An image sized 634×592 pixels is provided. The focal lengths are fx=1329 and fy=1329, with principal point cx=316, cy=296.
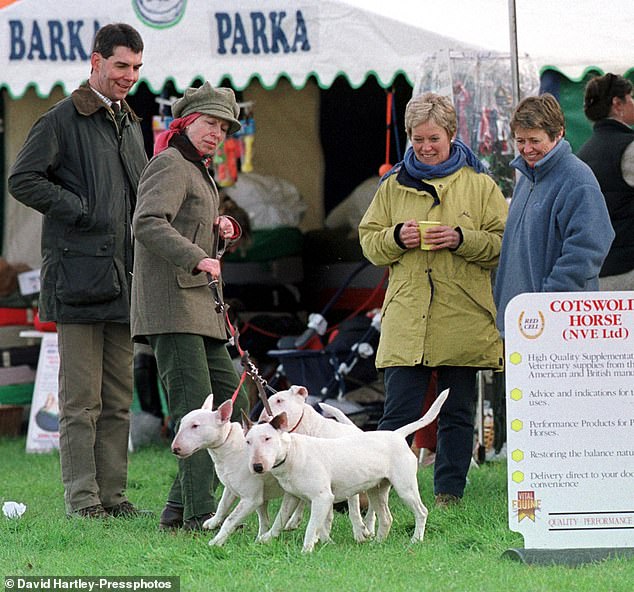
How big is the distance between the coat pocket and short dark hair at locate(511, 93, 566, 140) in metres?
1.87

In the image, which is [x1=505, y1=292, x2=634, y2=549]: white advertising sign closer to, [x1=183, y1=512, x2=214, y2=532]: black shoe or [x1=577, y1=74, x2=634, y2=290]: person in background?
[x1=183, y1=512, x2=214, y2=532]: black shoe

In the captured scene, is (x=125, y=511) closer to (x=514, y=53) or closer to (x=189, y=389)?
(x=189, y=389)

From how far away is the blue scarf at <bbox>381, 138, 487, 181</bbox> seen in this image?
225 inches

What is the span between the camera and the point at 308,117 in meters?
10.4

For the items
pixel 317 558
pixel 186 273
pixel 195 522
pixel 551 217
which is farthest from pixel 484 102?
pixel 317 558

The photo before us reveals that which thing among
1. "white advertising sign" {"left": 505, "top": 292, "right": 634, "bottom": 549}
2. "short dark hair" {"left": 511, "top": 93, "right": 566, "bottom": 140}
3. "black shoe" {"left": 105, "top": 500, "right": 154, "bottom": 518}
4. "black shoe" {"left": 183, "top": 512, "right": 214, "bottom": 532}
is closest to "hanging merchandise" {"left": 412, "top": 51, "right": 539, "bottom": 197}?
"short dark hair" {"left": 511, "top": 93, "right": 566, "bottom": 140}

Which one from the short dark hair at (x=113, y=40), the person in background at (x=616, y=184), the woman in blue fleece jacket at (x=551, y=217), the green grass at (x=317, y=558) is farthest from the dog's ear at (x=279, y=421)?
the person in background at (x=616, y=184)

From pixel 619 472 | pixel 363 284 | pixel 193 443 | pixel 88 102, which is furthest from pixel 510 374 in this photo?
pixel 363 284

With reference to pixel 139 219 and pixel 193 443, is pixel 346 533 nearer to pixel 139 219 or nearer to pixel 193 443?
pixel 193 443

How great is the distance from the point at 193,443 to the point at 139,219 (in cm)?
91

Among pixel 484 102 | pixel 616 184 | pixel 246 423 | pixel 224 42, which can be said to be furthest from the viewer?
pixel 224 42

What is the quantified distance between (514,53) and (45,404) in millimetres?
4040

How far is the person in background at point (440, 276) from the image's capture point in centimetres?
564

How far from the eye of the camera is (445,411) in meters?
5.81
